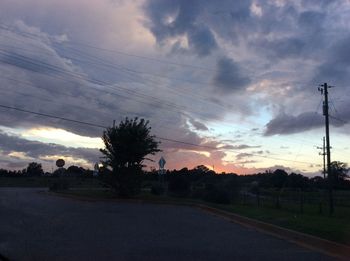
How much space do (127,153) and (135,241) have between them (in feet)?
77.3

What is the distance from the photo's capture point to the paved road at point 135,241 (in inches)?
451

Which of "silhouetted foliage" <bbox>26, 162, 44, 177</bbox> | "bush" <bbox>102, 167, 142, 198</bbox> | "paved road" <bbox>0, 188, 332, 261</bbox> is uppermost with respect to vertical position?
"silhouetted foliage" <bbox>26, 162, 44, 177</bbox>

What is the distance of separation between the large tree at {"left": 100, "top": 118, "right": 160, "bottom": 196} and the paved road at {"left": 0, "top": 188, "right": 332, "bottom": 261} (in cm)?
1697

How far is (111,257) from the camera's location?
10922 millimetres

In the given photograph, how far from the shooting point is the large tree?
3694cm

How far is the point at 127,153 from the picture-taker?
37000mm

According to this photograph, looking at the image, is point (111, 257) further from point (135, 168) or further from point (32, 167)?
point (32, 167)

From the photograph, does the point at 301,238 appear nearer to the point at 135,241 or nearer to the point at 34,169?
the point at 135,241

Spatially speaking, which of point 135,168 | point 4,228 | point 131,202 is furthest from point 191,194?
point 4,228

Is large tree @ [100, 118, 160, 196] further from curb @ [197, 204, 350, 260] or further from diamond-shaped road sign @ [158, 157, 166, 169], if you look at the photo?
curb @ [197, 204, 350, 260]

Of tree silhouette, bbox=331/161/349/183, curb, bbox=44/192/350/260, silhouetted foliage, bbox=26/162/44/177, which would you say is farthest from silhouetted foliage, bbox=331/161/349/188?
curb, bbox=44/192/350/260

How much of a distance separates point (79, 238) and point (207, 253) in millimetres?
3868

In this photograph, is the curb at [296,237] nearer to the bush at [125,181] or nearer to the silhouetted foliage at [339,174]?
the bush at [125,181]

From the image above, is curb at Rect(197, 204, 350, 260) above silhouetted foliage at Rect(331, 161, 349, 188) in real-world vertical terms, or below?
below
